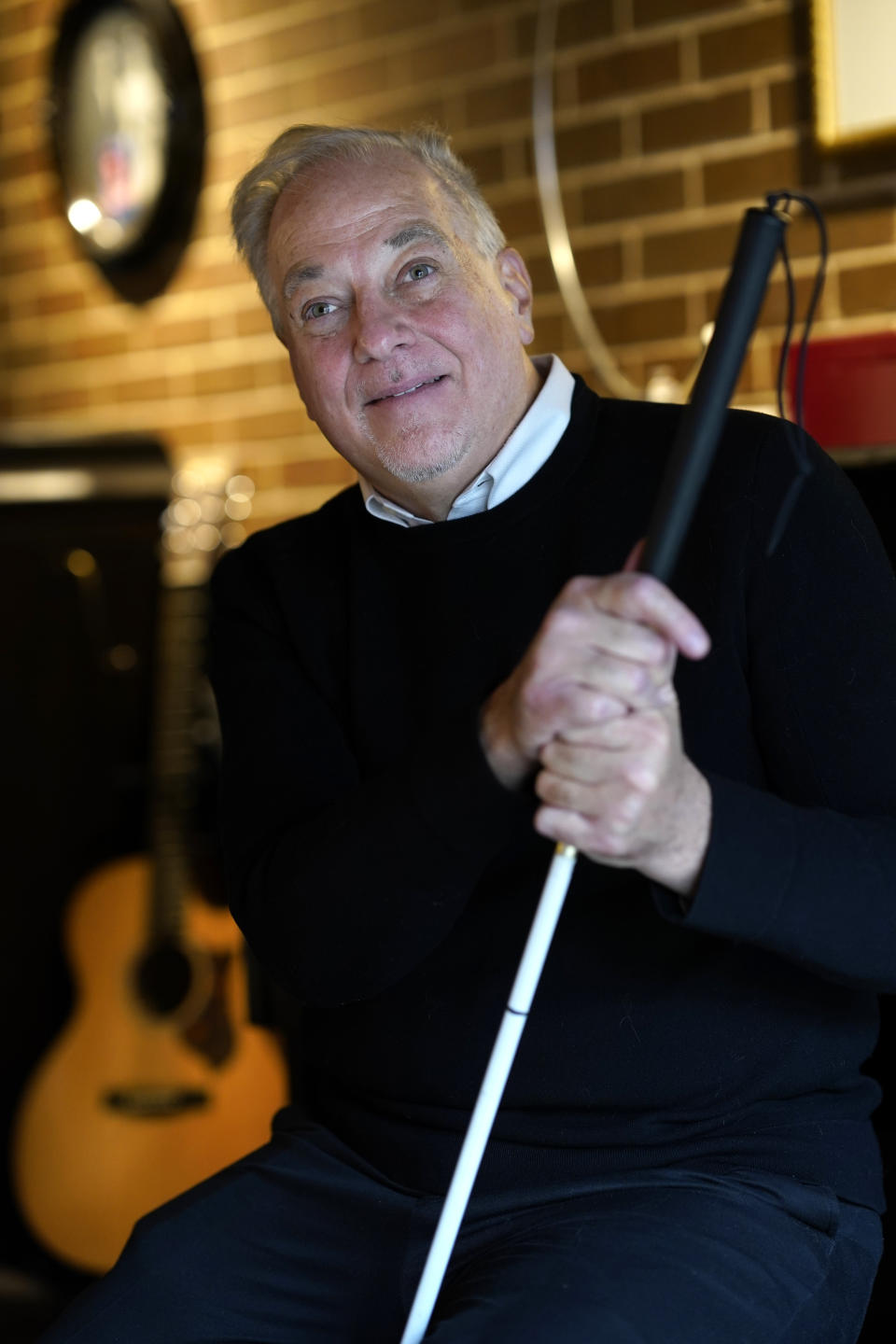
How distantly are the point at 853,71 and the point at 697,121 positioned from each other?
10.1 inches

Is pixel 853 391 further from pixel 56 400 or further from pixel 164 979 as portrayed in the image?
pixel 56 400

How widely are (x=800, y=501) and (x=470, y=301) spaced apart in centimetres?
36

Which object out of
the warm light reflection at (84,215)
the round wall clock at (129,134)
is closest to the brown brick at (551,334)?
the round wall clock at (129,134)

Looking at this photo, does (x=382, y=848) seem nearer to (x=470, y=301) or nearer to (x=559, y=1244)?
(x=559, y=1244)

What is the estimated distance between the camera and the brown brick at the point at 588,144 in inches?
85.8

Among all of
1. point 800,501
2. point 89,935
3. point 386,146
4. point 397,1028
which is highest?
point 386,146

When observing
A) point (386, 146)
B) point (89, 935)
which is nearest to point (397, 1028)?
point (386, 146)

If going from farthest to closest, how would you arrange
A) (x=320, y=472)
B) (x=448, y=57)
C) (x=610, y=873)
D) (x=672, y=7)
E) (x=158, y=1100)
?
(x=320, y=472) < (x=448, y=57) < (x=158, y=1100) < (x=672, y=7) < (x=610, y=873)

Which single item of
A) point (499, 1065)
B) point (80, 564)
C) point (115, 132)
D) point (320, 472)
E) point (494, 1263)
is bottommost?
point (494, 1263)

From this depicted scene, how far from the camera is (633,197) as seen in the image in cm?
217

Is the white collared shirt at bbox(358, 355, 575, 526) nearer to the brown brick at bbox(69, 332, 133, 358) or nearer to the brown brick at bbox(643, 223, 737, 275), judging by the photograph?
the brown brick at bbox(643, 223, 737, 275)

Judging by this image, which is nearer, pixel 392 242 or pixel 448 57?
pixel 392 242

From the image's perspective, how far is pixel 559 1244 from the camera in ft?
3.42

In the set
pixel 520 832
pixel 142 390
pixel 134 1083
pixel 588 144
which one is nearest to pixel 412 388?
pixel 520 832
